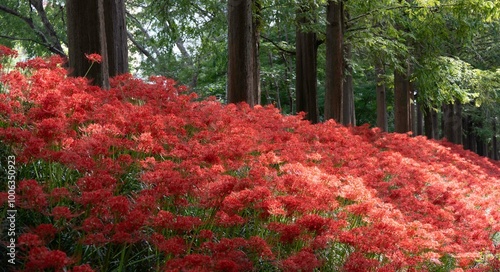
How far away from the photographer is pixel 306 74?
563 inches

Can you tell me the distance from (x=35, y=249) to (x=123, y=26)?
745 cm

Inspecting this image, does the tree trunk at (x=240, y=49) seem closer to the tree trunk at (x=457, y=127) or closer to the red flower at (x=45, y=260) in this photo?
the red flower at (x=45, y=260)

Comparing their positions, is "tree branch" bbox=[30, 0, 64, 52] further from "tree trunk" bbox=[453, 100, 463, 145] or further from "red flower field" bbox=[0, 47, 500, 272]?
"tree trunk" bbox=[453, 100, 463, 145]

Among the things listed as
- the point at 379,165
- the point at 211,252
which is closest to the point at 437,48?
the point at 379,165

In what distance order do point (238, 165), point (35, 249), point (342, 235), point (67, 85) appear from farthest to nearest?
point (67, 85) < point (238, 165) < point (342, 235) < point (35, 249)

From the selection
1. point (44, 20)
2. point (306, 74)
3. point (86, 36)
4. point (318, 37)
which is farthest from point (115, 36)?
point (44, 20)

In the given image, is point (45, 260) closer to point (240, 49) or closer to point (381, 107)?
point (240, 49)

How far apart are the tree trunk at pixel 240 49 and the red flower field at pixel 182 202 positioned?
311cm

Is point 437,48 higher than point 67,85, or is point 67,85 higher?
point 437,48

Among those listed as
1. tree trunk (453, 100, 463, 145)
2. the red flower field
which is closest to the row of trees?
the red flower field

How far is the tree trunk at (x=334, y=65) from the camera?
1300 centimetres

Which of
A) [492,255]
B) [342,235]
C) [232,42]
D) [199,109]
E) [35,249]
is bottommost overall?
[492,255]

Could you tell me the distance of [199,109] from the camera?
24.3 ft

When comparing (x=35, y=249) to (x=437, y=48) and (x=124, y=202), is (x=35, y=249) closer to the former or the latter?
(x=124, y=202)
